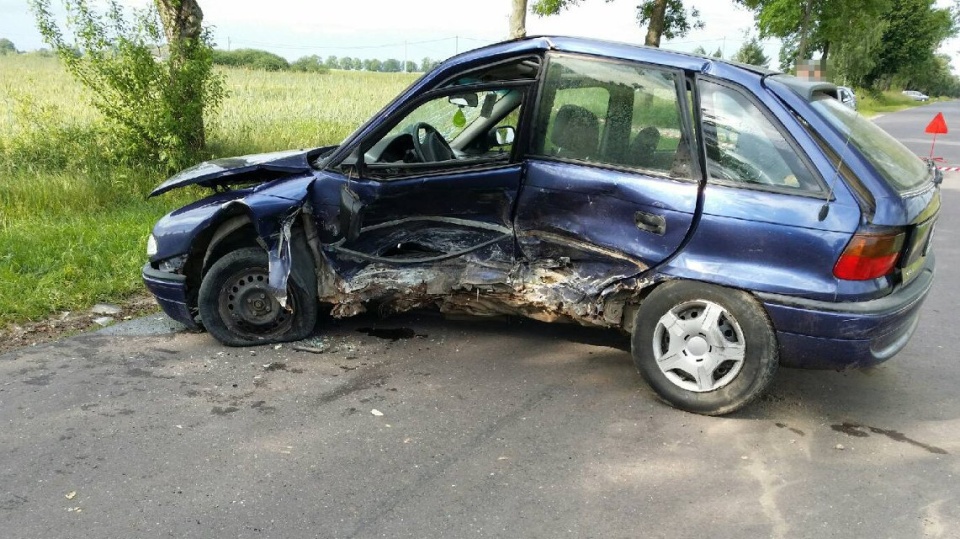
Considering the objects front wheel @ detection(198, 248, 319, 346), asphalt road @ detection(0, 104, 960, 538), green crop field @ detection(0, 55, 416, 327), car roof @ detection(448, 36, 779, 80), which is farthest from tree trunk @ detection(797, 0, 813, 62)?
front wheel @ detection(198, 248, 319, 346)

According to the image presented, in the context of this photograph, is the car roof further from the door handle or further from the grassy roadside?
the grassy roadside

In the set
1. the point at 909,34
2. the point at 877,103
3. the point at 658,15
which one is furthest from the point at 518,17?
the point at 909,34

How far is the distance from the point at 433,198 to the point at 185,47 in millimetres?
5589

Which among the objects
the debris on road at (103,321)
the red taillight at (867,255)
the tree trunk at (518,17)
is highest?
the tree trunk at (518,17)

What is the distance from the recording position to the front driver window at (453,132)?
444 cm

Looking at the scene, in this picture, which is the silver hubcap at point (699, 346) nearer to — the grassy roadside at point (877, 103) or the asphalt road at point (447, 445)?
the asphalt road at point (447, 445)

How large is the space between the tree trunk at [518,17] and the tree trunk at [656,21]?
5319mm

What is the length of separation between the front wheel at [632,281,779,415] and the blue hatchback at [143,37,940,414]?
11 millimetres

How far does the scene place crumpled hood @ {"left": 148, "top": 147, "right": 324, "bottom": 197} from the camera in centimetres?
474

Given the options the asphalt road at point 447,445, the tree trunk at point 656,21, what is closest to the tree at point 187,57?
the asphalt road at point 447,445

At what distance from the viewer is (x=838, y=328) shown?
3.49 meters

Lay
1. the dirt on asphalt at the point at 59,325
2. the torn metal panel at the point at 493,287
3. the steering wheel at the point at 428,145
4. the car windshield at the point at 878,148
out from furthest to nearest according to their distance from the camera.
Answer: the dirt on asphalt at the point at 59,325 < the steering wheel at the point at 428,145 < the torn metal panel at the point at 493,287 < the car windshield at the point at 878,148

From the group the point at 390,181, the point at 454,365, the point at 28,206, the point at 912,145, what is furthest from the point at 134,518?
the point at 912,145

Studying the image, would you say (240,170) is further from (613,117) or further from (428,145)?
(613,117)
